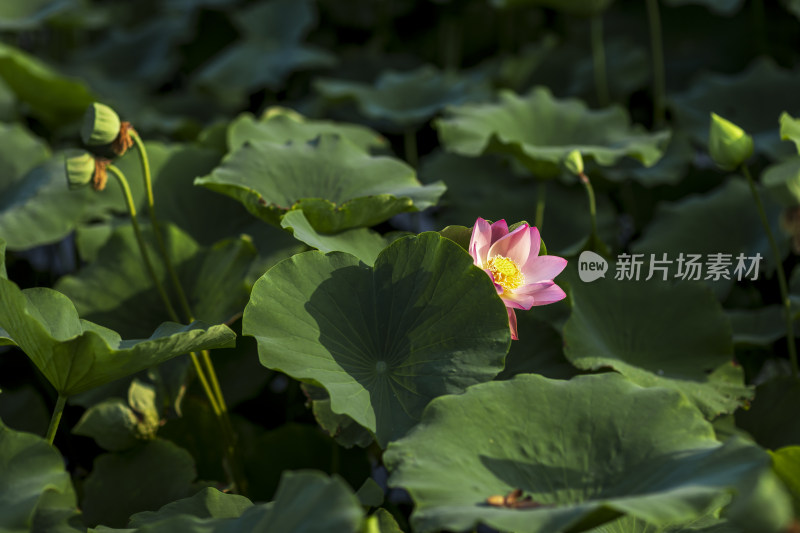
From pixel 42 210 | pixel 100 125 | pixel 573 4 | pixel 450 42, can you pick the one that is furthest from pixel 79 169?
pixel 450 42

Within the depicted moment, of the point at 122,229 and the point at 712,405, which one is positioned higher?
the point at 122,229

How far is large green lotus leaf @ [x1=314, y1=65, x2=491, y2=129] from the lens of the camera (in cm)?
195

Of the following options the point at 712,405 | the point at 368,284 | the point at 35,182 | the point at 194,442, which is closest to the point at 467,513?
the point at 368,284

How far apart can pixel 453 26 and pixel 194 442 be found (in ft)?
5.97

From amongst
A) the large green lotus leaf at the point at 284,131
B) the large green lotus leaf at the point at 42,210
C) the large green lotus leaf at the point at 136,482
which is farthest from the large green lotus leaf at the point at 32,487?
the large green lotus leaf at the point at 284,131

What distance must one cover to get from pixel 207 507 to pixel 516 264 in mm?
495

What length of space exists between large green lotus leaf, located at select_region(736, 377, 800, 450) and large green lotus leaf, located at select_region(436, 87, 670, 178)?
49 cm

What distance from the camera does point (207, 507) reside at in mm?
958

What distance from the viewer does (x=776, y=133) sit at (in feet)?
6.10

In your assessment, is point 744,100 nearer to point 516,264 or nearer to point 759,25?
point 759,25

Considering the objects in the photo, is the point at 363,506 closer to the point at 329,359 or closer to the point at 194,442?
the point at 329,359

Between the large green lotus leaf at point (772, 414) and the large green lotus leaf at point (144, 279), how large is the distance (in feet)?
2.81

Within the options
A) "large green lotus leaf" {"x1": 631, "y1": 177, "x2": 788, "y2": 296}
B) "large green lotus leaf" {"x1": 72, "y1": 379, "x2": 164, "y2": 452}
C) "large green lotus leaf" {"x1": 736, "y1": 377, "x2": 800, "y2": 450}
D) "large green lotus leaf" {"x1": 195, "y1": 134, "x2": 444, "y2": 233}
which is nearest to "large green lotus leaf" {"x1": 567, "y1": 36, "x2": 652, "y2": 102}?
"large green lotus leaf" {"x1": 631, "y1": 177, "x2": 788, "y2": 296}

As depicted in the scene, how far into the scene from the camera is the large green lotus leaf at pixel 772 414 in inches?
49.0
